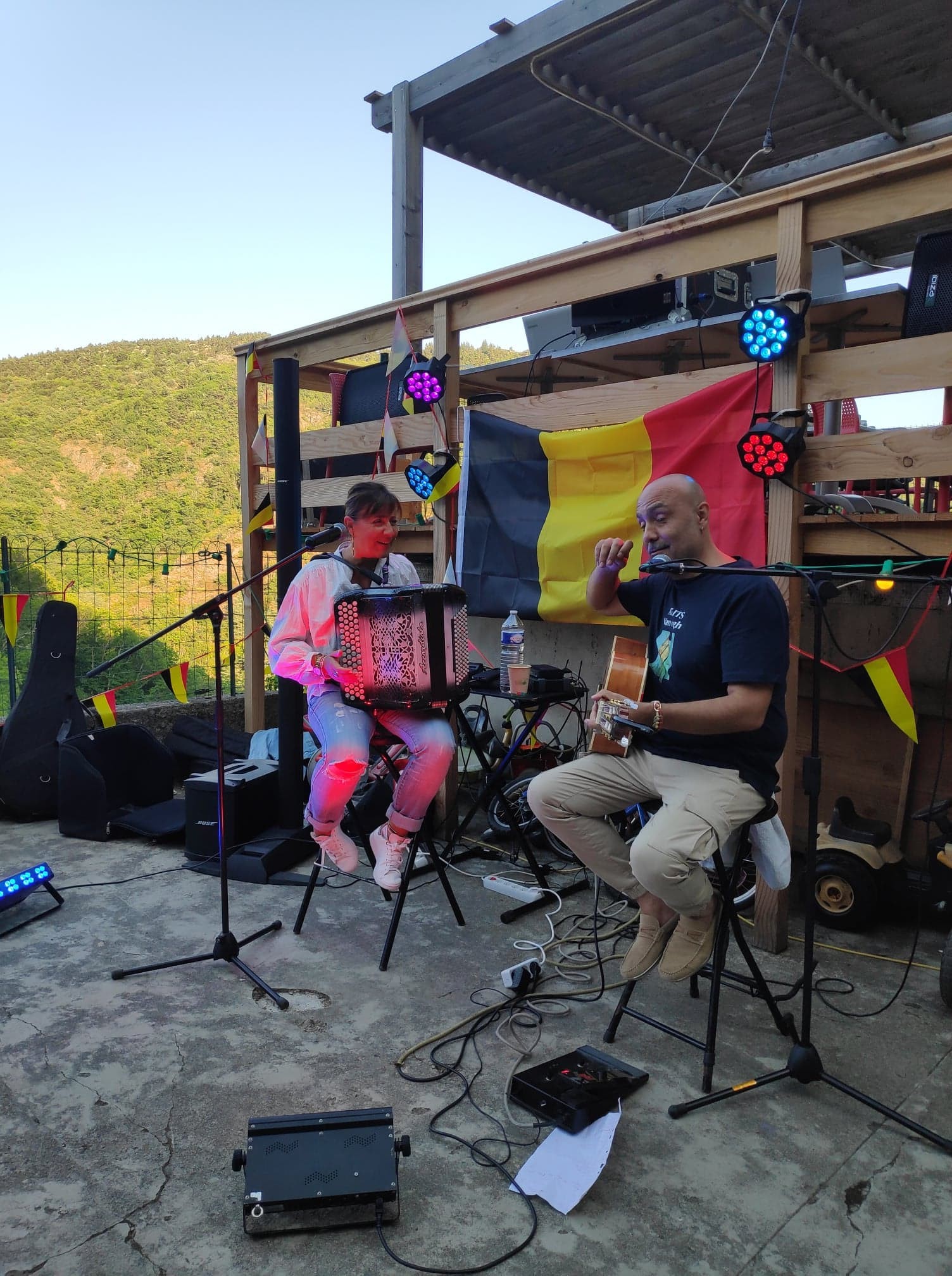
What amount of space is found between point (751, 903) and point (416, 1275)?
2201mm

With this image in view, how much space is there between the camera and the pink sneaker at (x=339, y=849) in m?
3.50

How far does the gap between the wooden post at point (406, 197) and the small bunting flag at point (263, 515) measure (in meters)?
1.97

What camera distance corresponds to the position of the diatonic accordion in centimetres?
325

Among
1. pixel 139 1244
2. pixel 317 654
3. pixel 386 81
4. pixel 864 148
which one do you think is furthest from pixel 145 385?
pixel 139 1244

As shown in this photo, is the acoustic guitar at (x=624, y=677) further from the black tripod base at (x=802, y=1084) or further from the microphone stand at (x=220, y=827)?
the microphone stand at (x=220, y=827)

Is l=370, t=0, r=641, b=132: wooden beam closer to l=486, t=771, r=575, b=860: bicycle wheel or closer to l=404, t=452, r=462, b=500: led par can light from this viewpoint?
l=404, t=452, r=462, b=500: led par can light

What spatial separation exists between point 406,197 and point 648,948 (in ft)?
18.8

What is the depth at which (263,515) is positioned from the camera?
5766 millimetres

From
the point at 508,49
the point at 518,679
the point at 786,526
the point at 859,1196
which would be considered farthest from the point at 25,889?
the point at 508,49

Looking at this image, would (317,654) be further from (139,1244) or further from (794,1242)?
(794,1242)

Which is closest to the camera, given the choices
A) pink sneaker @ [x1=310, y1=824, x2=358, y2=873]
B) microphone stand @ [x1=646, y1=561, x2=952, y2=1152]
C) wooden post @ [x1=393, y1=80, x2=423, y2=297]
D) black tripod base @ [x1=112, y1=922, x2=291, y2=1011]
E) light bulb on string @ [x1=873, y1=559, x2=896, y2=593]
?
light bulb on string @ [x1=873, y1=559, x2=896, y2=593]

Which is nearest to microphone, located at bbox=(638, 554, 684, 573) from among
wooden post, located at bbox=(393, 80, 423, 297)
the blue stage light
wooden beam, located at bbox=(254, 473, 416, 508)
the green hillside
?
the blue stage light

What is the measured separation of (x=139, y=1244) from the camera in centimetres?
178

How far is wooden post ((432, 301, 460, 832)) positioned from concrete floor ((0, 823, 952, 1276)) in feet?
3.80
